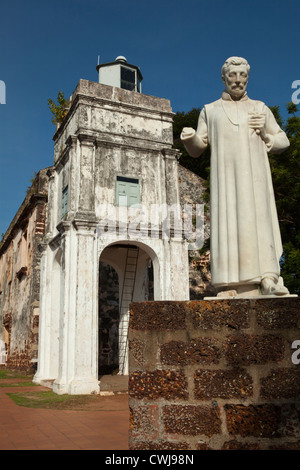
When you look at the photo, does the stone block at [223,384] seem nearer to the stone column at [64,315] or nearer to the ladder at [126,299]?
the stone column at [64,315]

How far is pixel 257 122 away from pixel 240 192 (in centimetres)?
62

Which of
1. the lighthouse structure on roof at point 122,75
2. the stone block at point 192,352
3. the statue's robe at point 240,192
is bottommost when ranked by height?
the stone block at point 192,352

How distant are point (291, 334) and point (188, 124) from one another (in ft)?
89.2

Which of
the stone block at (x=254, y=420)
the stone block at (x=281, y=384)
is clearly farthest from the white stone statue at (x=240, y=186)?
the stone block at (x=254, y=420)

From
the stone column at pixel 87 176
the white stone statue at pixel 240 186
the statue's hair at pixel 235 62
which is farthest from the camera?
the stone column at pixel 87 176

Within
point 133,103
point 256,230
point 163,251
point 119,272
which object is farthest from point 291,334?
point 119,272

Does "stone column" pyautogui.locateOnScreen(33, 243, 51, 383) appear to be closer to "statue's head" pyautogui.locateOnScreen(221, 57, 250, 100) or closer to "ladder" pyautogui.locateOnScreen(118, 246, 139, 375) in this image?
"ladder" pyautogui.locateOnScreen(118, 246, 139, 375)

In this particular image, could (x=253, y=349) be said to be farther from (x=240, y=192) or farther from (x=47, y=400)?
(x=47, y=400)

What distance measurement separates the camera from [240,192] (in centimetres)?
322

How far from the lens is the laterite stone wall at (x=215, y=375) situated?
2559 millimetres

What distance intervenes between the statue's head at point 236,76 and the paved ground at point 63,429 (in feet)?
11.8

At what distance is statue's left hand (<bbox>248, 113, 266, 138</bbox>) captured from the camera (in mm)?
3369

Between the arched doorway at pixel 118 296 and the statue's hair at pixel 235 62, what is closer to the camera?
the statue's hair at pixel 235 62

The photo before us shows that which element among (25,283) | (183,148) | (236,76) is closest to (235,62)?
(236,76)
